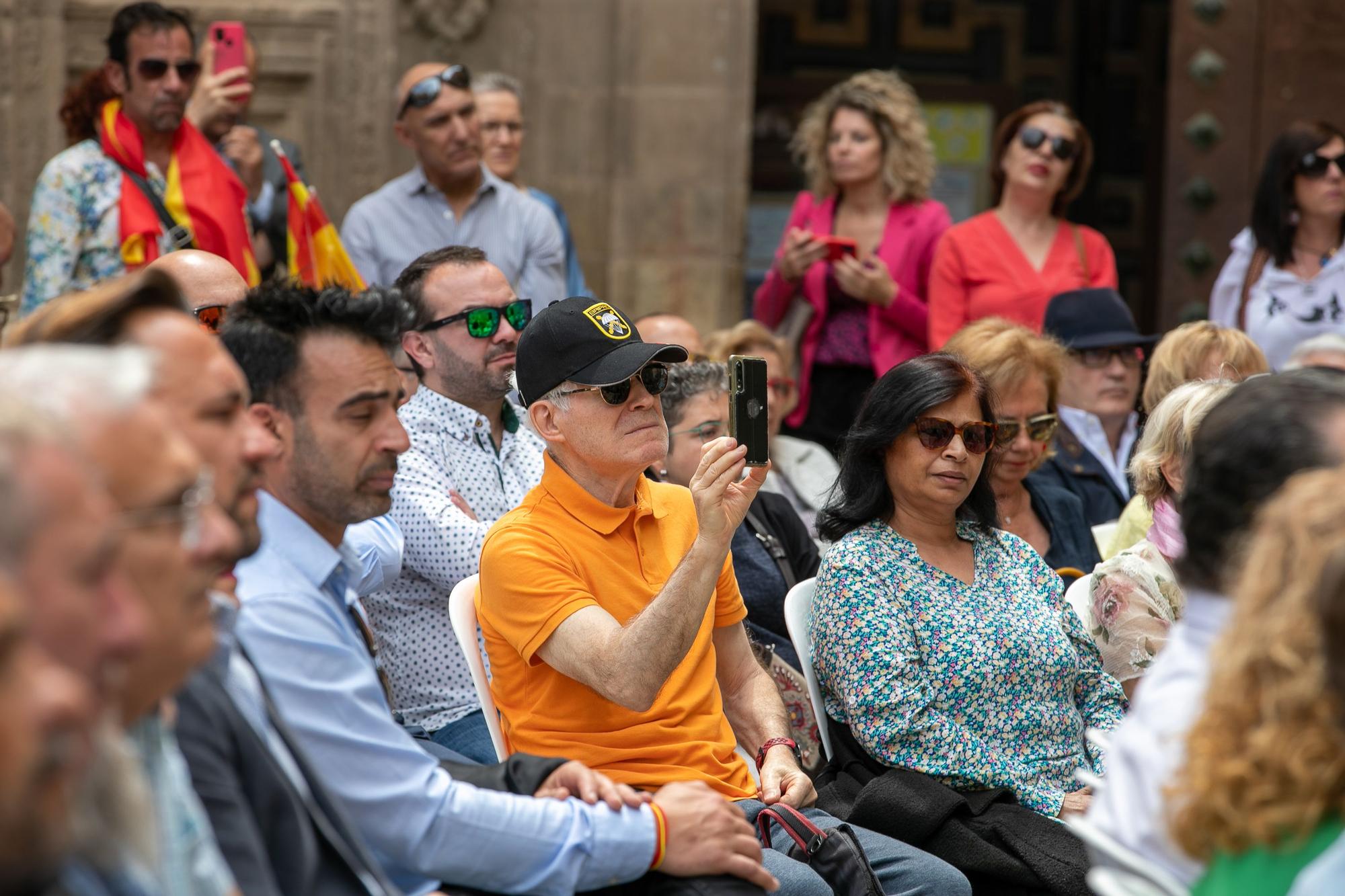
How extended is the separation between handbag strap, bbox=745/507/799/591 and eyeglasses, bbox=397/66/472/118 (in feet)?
7.54

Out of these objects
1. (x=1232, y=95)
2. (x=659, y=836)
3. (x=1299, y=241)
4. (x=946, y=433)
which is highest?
(x=1232, y=95)

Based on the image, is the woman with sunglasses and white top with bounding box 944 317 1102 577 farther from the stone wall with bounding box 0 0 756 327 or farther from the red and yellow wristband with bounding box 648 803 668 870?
the stone wall with bounding box 0 0 756 327

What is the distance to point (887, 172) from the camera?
6.62 m

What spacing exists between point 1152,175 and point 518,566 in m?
7.15

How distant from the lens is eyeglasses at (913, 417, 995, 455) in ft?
13.2

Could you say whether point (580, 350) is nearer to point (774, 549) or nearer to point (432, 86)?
point (774, 549)

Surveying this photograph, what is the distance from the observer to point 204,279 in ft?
13.7

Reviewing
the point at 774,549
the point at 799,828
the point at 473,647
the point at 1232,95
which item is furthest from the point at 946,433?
the point at 1232,95

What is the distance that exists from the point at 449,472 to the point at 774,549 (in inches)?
37.9

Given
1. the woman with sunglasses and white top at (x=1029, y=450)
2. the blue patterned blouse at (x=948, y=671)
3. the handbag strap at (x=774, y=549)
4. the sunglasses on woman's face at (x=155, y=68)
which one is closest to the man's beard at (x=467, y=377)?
the handbag strap at (x=774, y=549)

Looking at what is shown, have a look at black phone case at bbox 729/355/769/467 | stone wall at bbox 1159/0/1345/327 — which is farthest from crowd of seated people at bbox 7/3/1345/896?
stone wall at bbox 1159/0/1345/327

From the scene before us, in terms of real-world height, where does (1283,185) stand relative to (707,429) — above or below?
above

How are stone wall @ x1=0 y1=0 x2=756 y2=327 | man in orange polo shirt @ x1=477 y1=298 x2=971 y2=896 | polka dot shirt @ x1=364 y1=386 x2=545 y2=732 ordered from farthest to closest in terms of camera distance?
stone wall @ x1=0 y1=0 x2=756 y2=327
polka dot shirt @ x1=364 y1=386 x2=545 y2=732
man in orange polo shirt @ x1=477 y1=298 x2=971 y2=896

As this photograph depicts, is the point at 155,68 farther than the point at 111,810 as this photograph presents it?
Yes
